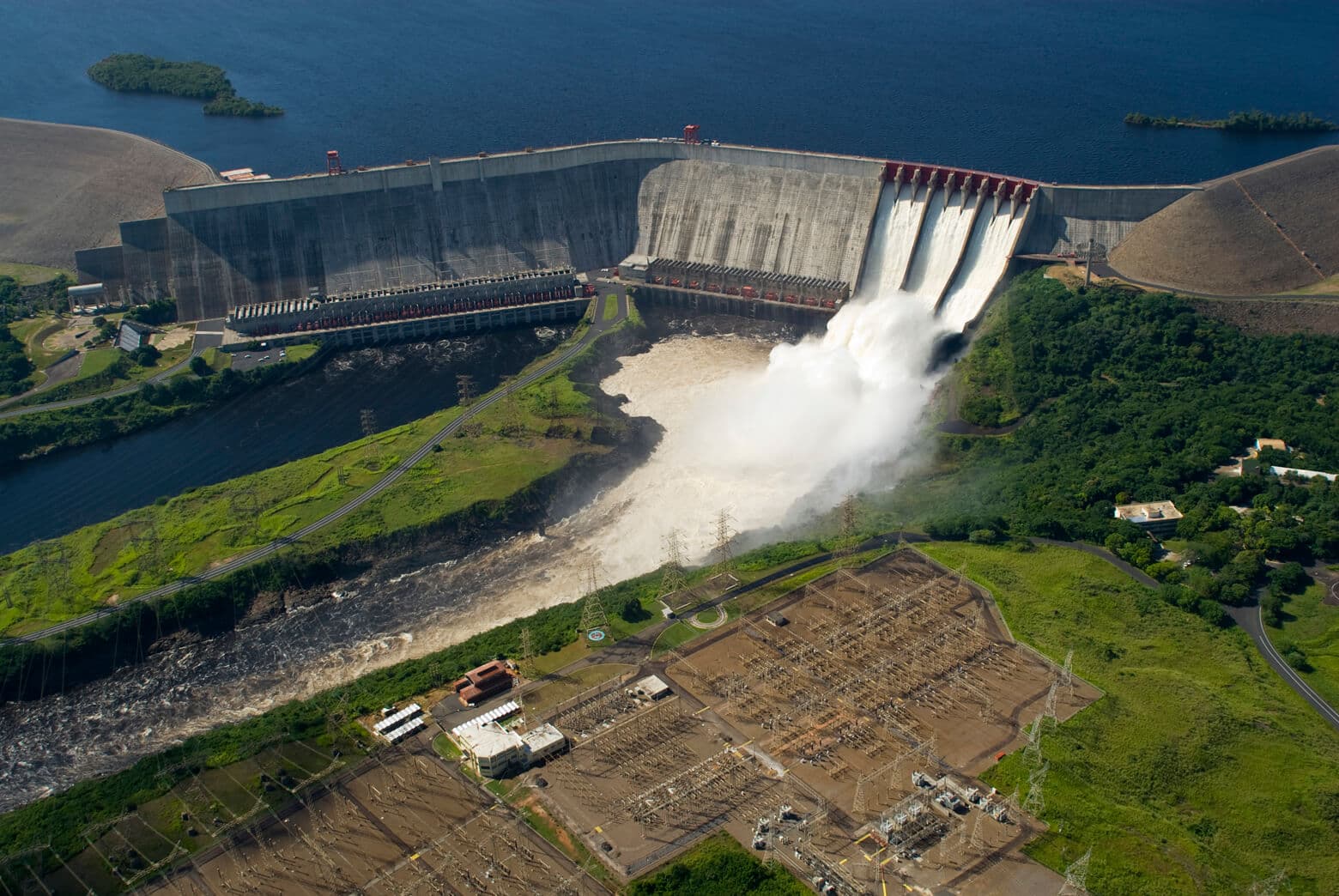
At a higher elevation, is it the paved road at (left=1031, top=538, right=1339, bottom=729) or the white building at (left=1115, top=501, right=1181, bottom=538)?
the white building at (left=1115, top=501, right=1181, bottom=538)

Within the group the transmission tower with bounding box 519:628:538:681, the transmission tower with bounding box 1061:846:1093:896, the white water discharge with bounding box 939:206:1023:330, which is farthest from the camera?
the white water discharge with bounding box 939:206:1023:330

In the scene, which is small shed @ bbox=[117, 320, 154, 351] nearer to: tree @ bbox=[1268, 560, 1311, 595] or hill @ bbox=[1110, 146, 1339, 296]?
hill @ bbox=[1110, 146, 1339, 296]

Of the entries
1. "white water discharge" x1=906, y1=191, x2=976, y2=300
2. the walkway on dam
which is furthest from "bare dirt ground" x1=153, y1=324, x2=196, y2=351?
"white water discharge" x1=906, y1=191, x2=976, y2=300

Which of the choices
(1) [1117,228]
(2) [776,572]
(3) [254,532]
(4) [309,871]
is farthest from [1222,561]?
(3) [254,532]

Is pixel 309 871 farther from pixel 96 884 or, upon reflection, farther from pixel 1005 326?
pixel 1005 326

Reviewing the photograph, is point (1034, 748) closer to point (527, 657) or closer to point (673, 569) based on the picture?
point (673, 569)

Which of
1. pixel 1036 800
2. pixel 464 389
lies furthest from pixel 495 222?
pixel 1036 800

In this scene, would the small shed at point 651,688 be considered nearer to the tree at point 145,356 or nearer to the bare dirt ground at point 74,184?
the tree at point 145,356
